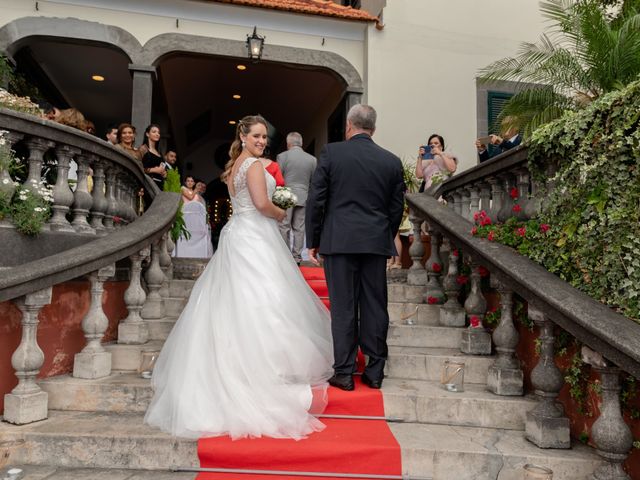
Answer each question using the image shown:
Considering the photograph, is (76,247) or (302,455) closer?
(302,455)

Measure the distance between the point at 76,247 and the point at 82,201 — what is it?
0.48 metres

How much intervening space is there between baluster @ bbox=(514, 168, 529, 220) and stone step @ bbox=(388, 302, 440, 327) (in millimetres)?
1242

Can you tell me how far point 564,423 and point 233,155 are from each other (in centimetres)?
298

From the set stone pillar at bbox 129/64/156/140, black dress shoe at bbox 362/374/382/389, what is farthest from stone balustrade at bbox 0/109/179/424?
stone pillar at bbox 129/64/156/140

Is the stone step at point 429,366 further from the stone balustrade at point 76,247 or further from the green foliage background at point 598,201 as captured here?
→ the stone balustrade at point 76,247

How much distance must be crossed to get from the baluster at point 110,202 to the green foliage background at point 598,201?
3404mm

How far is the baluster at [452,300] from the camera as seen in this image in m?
4.33

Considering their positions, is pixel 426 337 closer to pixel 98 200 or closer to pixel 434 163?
pixel 98 200

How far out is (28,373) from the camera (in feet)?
9.70

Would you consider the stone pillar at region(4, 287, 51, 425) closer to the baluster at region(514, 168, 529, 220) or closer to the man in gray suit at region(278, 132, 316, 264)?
the baluster at region(514, 168, 529, 220)

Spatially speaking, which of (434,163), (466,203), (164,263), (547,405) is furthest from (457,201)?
(164,263)

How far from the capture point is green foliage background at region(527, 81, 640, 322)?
8.64 feet

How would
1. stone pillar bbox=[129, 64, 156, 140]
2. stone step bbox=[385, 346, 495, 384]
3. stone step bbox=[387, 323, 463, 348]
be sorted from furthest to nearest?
1. stone pillar bbox=[129, 64, 156, 140]
2. stone step bbox=[387, 323, 463, 348]
3. stone step bbox=[385, 346, 495, 384]

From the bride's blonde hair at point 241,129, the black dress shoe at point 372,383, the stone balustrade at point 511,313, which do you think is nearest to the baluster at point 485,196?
the stone balustrade at point 511,313
